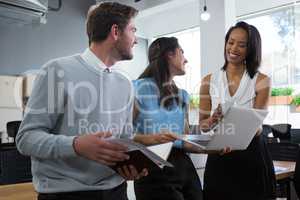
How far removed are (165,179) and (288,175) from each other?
3.86ft

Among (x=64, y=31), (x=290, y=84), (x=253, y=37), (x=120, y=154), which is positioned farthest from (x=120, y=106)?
(x=64, y=31)

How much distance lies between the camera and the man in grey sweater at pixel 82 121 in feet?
3.37

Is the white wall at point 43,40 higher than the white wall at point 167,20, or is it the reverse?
the white wall at point 167,20

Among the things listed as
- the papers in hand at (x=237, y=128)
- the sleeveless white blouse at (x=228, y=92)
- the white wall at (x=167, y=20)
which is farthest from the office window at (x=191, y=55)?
the papers in hand at (x=237, y=128)

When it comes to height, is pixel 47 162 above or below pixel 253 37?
below

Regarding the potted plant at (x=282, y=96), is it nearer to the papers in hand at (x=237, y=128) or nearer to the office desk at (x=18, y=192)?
the papers in hand at (x=237, y=128)

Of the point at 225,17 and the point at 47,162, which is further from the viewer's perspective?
the point at 225,17

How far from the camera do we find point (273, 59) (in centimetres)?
534

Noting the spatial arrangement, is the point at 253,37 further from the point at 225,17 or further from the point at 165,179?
the point at 225,17

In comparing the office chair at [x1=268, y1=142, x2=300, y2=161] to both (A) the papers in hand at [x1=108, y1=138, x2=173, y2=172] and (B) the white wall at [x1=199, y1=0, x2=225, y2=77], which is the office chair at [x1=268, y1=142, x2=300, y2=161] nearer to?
(B) the white wall at [x1=199, y1=0, x2=225, y2=77]

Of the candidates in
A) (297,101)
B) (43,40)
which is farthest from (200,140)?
(43,40)

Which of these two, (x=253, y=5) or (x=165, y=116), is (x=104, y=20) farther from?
(x=253, y=5)

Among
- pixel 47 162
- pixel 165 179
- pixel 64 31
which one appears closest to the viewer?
pixel 47 162

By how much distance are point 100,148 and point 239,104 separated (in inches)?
39.7
